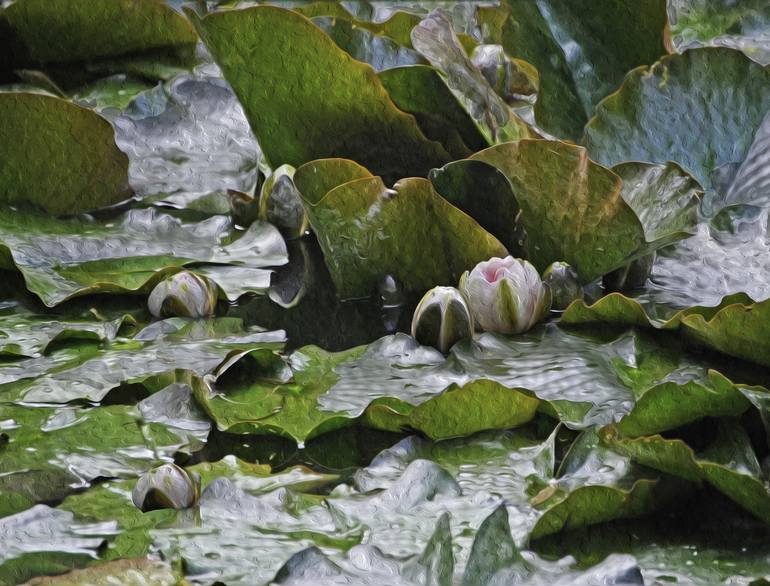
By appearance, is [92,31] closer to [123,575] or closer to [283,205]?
[283,205]

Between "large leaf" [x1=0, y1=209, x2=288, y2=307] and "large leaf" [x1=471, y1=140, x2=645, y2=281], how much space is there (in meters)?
0.35

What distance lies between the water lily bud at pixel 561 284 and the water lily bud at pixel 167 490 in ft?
1.71

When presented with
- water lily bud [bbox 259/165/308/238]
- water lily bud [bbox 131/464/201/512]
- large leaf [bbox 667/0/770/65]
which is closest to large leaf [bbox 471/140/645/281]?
water lily bud [bbox 259/165/308/238]

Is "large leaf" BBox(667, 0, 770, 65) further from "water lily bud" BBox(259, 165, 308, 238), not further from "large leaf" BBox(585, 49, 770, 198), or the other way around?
"water lily bud" BBox(259, 165, 308, 238)

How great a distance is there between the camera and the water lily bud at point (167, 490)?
0.99m

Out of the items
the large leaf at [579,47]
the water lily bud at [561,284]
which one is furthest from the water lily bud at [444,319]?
the large leaf at [579,47]

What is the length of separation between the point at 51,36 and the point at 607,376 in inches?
49.2

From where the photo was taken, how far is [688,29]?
7.19 feet

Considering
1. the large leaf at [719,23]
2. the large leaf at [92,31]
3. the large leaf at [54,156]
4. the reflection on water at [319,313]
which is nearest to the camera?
the reflection on water at [319,313]

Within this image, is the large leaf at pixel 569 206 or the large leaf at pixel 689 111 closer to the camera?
the large leaf at pixel 569 206

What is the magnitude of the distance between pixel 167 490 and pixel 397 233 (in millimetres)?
494

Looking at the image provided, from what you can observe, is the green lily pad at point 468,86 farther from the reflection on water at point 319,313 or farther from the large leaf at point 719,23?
the large leaf at point 719,23

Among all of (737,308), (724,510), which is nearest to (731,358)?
(737,308)

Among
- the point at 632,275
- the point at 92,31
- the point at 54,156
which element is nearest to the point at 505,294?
the point at 632,275
